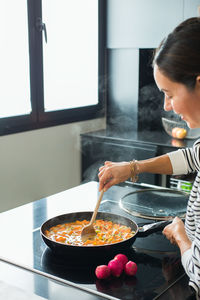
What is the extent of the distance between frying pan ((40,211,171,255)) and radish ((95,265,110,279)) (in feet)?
0.22

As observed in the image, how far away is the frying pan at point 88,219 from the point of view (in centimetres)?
126

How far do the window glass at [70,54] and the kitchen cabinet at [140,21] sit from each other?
0.17 metres

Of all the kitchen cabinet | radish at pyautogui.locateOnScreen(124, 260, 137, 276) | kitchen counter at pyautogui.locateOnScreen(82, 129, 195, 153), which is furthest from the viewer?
the kitchen cabinet


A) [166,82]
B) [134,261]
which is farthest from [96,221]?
[166,82]

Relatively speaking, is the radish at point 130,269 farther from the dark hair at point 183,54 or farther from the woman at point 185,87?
the dark hair at point 183,54

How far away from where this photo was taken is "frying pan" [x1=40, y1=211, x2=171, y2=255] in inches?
49.5

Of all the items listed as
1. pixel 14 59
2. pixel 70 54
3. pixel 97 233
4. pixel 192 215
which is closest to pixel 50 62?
pixel 70 54

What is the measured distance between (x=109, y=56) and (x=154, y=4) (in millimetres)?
665

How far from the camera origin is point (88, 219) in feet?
5.35

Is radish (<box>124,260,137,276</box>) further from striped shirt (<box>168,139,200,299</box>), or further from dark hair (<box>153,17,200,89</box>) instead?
dark hair (<box>153,17,200,89</box>)

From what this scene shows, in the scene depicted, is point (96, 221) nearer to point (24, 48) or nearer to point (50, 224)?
point (50, 224)

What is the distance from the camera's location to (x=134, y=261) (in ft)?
4.37

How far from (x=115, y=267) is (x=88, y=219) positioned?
429mm

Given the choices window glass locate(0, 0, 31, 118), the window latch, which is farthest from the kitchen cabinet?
window glass locate(0, 0, 31, 118)
